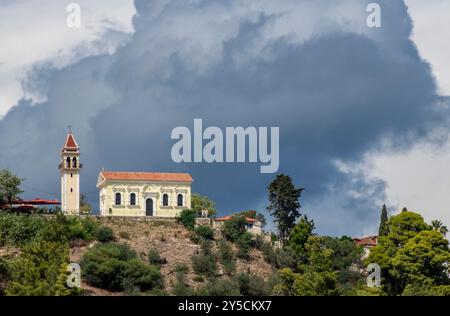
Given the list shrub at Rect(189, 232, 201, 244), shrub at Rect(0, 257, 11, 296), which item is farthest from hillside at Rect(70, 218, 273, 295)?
shrub at Rect(0, 257, 11, 296)

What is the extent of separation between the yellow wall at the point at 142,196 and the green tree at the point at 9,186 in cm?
595

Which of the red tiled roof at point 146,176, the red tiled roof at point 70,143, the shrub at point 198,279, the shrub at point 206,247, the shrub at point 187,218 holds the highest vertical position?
the red tiled roof at point 70,143

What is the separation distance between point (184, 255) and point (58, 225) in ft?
30.0

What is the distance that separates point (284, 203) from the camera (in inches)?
4031

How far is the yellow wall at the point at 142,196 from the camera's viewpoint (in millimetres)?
101438

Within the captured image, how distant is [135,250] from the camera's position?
315 ft

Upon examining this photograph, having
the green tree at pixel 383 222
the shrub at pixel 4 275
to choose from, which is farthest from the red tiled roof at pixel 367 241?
the shrub at pixel 4 275

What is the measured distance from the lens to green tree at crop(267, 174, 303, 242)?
102 meters

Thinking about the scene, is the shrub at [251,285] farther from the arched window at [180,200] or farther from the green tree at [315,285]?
the arched window at [180,200]

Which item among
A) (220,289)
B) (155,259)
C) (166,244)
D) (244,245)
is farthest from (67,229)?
(220,289)
